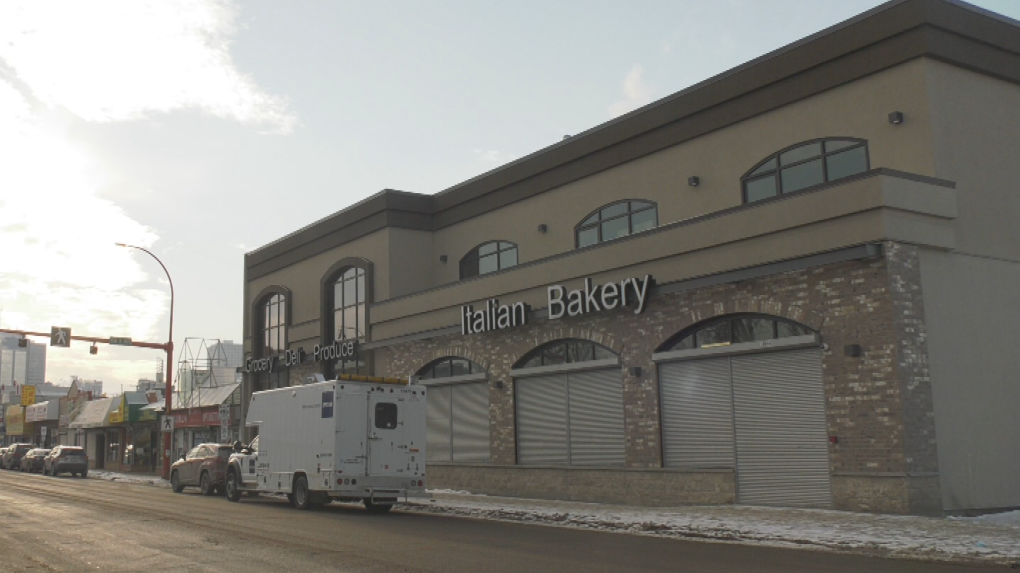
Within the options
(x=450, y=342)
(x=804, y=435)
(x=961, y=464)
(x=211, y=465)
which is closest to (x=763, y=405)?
(x=804, y=435)

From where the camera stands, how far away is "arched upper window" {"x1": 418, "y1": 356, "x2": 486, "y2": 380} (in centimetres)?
2885

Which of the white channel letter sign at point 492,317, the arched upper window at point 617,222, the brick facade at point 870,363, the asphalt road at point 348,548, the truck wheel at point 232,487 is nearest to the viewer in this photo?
the asphalt road at point 348,548

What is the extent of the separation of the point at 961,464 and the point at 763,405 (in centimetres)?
391

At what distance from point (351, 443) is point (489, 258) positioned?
1148 cm

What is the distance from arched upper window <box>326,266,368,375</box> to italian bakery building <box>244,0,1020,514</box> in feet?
18.5

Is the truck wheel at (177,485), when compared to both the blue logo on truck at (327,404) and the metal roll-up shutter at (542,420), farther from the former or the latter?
the metal roll-up shutter at (542,420)

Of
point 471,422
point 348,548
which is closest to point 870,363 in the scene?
point 348,548

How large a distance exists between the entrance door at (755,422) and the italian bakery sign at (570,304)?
195 cm

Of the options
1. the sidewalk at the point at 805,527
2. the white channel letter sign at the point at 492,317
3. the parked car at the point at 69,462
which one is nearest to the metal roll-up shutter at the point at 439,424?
the white channel letter sign at the point at 492,317

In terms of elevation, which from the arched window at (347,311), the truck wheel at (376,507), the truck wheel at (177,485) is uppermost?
the arched window at (347,311)

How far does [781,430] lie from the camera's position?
19547mm

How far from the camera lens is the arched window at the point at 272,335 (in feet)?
131

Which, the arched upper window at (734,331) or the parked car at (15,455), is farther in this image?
the parked car at (15,455)

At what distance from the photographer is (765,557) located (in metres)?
13.0
